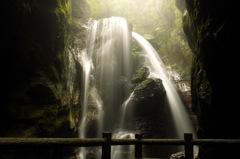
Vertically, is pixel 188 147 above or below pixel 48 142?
below

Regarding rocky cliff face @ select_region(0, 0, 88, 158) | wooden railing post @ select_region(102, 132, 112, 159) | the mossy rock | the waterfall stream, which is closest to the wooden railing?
wooden railing post @ select_region(102, 132, 112, 159)

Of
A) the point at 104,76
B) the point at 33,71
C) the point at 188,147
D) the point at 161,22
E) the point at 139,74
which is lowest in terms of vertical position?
the point at 188,147

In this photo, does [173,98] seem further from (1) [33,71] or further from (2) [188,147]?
(1) [33,71]

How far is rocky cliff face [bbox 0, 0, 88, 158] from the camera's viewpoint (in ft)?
18.3

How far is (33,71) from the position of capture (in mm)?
6699

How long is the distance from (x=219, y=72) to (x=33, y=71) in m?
7.61

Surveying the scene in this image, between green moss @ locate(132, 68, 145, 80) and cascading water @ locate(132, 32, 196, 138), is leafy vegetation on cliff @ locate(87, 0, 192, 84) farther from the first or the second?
green moss @ locate(132, 68, 145, 80)

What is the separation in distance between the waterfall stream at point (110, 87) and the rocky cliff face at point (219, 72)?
4961 millimetres

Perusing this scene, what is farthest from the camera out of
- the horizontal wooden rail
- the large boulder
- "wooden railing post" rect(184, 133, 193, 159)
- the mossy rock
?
the mossy rock

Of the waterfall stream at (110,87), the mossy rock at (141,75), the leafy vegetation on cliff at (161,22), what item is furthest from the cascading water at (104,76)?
the leafy vegetation on cliff at (161,22)

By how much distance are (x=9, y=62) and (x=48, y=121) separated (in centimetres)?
304

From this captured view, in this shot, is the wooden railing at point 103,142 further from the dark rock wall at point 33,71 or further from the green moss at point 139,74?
the green moss at point 139,74

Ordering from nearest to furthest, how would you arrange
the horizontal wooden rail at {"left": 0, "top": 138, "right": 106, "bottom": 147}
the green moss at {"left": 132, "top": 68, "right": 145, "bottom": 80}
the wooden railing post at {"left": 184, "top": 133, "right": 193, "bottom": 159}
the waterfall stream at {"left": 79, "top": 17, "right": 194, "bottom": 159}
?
the horizontal wooden rail at {"left": 0, "top": 138, "right": 106, "bottom": 147} → the wooden railing post at {"left": 184, "top": 133, "right": 193, "bottom": 159} → the waterfall stream at {"left": 79, "top": 17, "right": 194, "bottom": 159} → the green moss at {"left": 132, "top": 68, "right": 145, "bottom": 80}

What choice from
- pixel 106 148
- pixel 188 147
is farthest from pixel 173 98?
pixel 106 148
